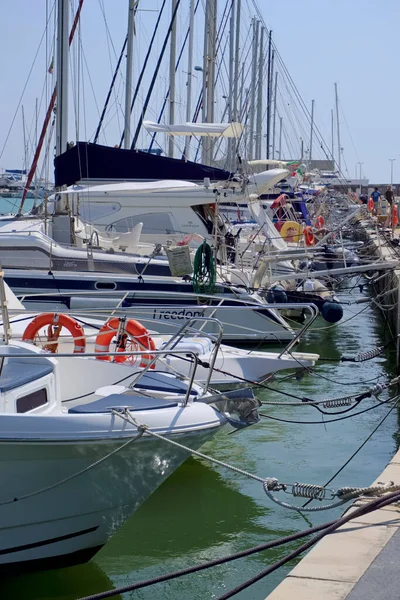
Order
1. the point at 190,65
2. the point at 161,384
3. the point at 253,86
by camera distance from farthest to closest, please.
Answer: the point at 253,86 < the point at 190,65 < the point at 161,384

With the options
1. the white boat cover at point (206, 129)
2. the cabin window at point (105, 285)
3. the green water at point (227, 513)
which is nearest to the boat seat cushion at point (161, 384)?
the green water at point (227, 513)

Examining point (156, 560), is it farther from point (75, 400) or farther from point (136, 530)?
point (75, 400)

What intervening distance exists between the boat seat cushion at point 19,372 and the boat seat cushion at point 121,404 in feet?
1.25

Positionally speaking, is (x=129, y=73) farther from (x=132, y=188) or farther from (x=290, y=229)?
(x=290, y=229)

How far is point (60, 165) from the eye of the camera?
62.3ft

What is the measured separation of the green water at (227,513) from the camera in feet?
23.7

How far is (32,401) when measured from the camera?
23.0ft

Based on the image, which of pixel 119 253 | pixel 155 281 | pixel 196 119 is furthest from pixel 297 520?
pixel 196 119

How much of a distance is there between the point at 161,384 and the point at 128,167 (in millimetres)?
12891

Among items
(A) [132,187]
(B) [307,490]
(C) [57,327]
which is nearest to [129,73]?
(A) [132,187]

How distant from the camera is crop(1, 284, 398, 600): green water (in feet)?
23.7

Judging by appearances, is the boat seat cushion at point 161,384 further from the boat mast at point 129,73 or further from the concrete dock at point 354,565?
Answer: the boat mast at point 129,73

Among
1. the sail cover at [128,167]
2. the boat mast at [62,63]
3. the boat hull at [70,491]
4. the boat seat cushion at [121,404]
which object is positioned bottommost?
the boat hull at [70,491]

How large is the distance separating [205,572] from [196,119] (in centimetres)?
2755
